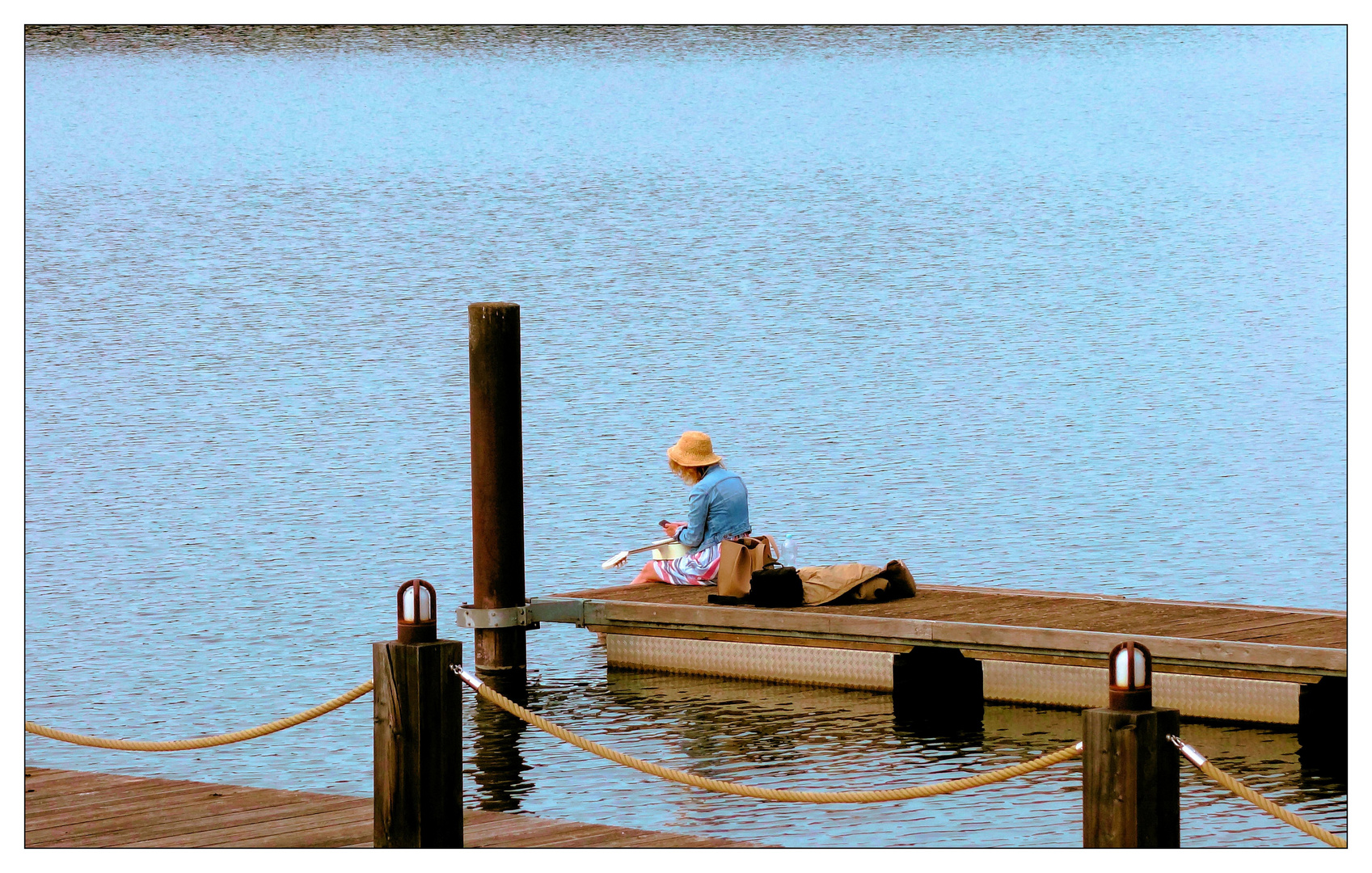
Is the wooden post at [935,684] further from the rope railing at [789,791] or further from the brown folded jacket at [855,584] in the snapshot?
the rope railing at [789,791]

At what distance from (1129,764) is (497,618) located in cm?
694

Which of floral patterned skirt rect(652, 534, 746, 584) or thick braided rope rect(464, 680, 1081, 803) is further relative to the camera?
floral patterned skirt rect(652, 534, 746, 584)

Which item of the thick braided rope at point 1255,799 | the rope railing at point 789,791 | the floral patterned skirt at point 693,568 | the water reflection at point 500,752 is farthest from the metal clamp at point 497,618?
the thick braided rope at point 1255,799

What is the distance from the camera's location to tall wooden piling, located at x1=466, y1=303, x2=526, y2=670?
1278 cm

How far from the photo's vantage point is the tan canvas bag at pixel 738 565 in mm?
12570

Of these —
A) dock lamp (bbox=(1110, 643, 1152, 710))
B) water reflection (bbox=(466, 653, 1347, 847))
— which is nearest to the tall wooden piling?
water reflection (bbox=(466, 653, 1347, 847))

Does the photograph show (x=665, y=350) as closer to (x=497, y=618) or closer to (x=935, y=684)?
(x=497, y=618)

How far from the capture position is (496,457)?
12.8 meters

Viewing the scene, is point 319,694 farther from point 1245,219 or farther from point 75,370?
point 1245,219

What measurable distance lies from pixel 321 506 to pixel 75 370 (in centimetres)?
892

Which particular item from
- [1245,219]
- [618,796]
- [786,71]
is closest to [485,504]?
[618,796]

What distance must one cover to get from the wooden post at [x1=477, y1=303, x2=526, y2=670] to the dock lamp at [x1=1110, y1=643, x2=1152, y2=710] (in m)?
6.68

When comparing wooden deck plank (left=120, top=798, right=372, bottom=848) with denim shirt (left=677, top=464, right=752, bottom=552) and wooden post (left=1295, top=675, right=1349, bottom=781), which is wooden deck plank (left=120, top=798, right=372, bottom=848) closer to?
wooden post (left=1295, top=675, right=1349, bottom=781)

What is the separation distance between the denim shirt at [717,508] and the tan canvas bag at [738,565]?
1.65 ft
